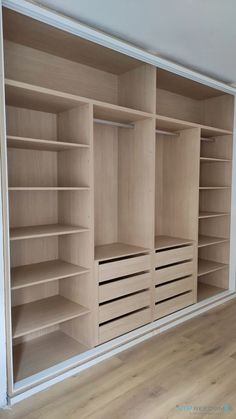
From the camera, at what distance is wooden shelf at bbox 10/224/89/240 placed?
6.66 feet

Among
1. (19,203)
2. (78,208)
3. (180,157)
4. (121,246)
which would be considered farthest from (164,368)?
(180,157)

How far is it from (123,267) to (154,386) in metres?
0.90

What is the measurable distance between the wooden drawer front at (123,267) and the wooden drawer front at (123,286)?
0.17 ft

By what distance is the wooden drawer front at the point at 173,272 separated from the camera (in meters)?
2.87

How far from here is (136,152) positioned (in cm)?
284

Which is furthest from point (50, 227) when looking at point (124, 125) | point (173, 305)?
point (173, 305)

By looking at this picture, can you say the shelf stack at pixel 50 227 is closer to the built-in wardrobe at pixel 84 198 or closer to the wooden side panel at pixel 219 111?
the built-in wardrobe at pixel 84 198

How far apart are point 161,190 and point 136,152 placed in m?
0.81

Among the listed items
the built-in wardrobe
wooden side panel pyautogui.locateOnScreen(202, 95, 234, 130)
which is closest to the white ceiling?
the built-in wardrobe

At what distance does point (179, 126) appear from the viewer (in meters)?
3.09

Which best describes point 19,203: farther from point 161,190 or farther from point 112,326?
point 161,190

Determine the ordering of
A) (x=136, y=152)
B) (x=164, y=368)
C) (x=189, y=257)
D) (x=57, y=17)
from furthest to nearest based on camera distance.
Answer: (x=189, y=257) < (x=136, y=152) < (x=164, y=368) < (x=57, y=17)

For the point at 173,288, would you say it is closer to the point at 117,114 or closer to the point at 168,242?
the point at 168,242

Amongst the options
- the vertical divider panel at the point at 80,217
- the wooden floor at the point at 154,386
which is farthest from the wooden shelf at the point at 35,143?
the wooden floor at the point at 154,386
